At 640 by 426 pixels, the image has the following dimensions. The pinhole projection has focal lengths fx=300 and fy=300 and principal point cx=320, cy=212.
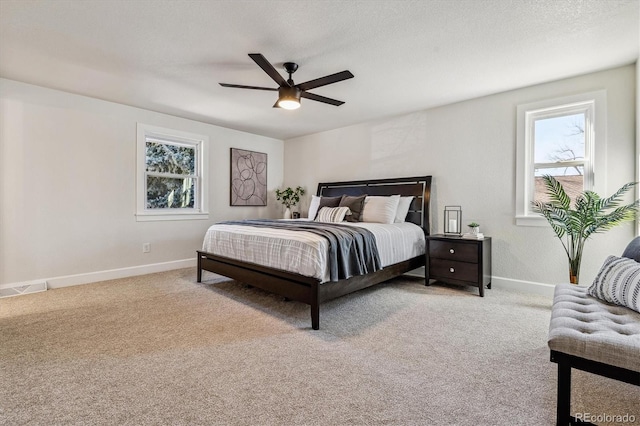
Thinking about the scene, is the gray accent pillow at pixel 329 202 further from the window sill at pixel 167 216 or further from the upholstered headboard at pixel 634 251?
the upholstered headboard at pixel 634 251

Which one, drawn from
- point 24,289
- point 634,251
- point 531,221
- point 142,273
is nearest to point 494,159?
point 531,221

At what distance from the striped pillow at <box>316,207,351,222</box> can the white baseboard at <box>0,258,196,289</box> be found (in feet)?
7.89

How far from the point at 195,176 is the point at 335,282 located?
3.54m

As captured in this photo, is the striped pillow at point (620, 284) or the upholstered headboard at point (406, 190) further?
the upholstered headboard at point (406, 190)

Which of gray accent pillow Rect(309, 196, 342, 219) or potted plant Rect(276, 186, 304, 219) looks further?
potted plant Rect(276, 186, 304, 219)

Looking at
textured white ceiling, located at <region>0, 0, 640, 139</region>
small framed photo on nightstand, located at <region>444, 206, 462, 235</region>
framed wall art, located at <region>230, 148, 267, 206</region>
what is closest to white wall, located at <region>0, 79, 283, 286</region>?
textured white ceiling, located at <region>0, 0, 640, 139</region>

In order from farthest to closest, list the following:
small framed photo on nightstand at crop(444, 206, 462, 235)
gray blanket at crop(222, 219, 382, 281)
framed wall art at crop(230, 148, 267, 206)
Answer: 1. framed wall art at crop(230, 148, 267, 206)
2. small framed photo on nightstand at crop(444, 206, 462, 235)
3. gray blanket at crop(222, 219, 382, 281)

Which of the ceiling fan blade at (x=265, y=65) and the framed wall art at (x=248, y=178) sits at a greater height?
the ceiling fan blade at (x=265, y=65)

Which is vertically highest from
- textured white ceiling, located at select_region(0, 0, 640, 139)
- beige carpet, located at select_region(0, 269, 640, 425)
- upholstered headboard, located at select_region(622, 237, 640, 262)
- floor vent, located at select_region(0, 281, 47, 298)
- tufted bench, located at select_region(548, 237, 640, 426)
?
textured white ceiling, located at select_region(0, 0, 640, 139)

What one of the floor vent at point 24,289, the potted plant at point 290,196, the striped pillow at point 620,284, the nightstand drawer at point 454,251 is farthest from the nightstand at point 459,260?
the floor vent at point 24,289

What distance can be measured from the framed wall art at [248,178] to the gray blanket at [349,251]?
2.72m

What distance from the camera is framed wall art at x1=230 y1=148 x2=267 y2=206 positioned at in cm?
561

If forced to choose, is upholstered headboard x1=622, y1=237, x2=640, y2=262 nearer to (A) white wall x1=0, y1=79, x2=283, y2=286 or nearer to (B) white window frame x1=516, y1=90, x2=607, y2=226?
(B) white window frame x1=516, y1=90, x2=607, y2=226

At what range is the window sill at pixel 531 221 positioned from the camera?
3.47 m
